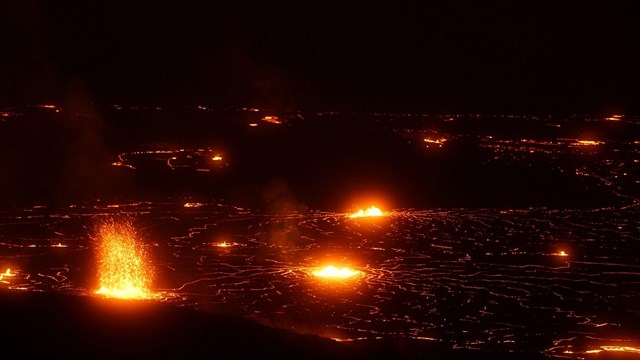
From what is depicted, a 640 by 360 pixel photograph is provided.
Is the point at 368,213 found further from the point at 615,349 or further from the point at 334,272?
the point at 615,349

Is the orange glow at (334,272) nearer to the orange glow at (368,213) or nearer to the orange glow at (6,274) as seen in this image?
the orange glow at (368,213)

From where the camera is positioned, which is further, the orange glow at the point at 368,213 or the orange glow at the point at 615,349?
the orange glow at the point at 368,213

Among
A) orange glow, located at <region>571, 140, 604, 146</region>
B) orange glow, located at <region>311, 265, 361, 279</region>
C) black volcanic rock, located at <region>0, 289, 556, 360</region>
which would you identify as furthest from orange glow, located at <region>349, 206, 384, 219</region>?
orange glow, located at <region>571, 140, 604, 146</region>

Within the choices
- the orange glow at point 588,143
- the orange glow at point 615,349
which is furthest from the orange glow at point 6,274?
the orange glow at point 588,143

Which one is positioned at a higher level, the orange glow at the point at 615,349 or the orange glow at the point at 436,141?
the orange glow at the point at 436,141

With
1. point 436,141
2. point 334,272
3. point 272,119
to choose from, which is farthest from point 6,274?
point 272,119

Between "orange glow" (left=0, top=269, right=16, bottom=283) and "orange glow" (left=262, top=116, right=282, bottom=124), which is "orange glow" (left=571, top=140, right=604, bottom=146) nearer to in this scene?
"orange glow" (left=262, top=116, right=282, bottom=124)

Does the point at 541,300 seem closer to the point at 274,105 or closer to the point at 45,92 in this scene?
the point at 274,105
